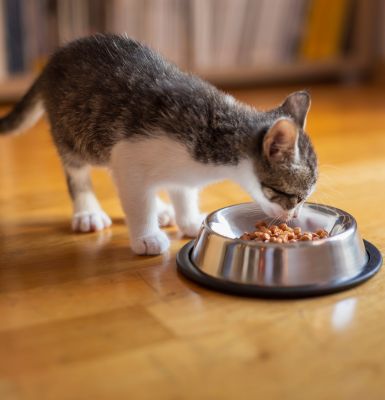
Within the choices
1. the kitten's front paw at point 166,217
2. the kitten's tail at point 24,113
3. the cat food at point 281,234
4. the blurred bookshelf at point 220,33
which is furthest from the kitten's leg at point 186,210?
the blurred bookshelf at point 220,33

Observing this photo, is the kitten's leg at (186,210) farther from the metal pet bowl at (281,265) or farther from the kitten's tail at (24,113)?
the kitten's tail at (24,113)

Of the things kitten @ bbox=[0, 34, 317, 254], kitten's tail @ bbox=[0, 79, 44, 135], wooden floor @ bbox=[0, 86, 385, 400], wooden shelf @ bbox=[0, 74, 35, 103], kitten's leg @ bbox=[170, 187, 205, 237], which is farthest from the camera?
wooden shelf @ bbox=[0, 74, 35, 103]

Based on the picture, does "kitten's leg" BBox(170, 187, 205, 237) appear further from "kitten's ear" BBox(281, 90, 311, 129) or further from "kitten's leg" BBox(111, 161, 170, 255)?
"kitten's ear" BBox(281, 90, 311, 129)

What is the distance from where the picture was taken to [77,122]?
201 centimetres

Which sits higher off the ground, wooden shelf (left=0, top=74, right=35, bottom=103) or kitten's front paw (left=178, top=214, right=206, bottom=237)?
kitten's front paw (left=178, top=214, right=206, bottom=237)

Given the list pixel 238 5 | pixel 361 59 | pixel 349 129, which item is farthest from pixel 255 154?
pixel 361 59

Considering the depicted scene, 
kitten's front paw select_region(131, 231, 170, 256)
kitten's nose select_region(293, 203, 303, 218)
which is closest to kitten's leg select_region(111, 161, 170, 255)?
kitten's front paw select_region(131, 231, 170, 256)

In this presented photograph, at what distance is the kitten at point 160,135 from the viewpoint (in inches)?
69.1

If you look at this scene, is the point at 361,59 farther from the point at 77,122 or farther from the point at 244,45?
the point at 77,122

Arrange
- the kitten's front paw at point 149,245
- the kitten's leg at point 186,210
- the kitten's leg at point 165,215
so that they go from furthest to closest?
the kitten's leg at point 165,215 < the kitten's leg at point 186,210 < the kitten's front paw at point 149,245

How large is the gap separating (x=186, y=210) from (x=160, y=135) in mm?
340

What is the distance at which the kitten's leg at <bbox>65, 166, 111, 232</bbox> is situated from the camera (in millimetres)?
2135

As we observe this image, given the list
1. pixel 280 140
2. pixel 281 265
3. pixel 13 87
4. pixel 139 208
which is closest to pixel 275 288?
pixel 281 265

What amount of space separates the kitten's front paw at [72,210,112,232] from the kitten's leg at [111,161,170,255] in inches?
9.9
